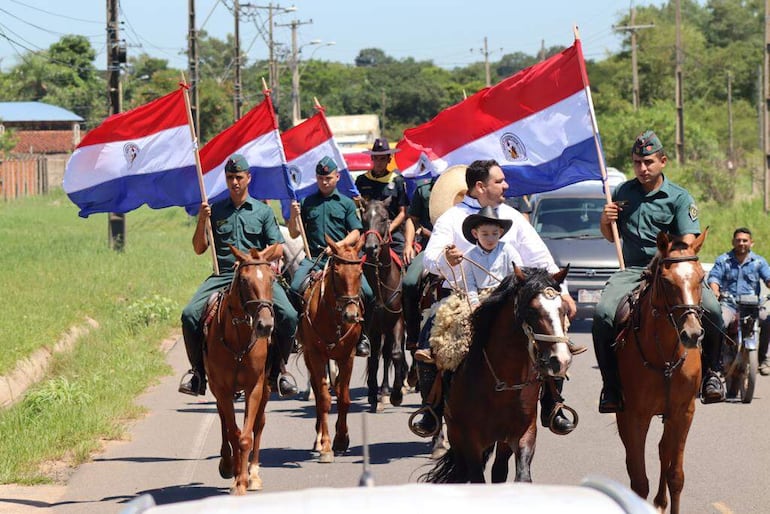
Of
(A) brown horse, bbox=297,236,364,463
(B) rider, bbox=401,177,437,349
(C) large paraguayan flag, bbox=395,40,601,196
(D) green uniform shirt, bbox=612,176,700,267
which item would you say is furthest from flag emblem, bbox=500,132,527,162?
(D) green uniform shirt, bbox=612,176,700,267

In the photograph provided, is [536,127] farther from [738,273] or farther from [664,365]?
[664,365]

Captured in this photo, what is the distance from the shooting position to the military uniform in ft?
42.9

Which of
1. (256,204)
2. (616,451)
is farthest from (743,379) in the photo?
(256,204)

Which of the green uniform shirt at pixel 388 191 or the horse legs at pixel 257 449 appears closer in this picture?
the horse legs at pixel 257 449

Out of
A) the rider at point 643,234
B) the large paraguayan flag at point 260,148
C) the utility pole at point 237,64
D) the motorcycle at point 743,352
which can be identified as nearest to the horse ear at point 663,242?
the rider at point 643,234

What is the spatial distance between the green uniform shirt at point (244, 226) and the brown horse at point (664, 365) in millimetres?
3150

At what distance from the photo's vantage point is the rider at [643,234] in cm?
914

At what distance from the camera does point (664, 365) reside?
Result: 8.66 m

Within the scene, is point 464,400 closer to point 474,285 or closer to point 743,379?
point 474,285

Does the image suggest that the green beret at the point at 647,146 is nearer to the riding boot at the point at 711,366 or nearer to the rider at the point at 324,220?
the riding boot at the point at 711,366

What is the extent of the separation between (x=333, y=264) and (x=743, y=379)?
5.24 meters

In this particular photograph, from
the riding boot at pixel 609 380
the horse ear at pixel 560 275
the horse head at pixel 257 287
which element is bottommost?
the riding boot at pixel 609 380

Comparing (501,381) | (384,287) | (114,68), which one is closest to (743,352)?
(384,287)

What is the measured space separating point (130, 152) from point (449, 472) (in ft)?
18.4
